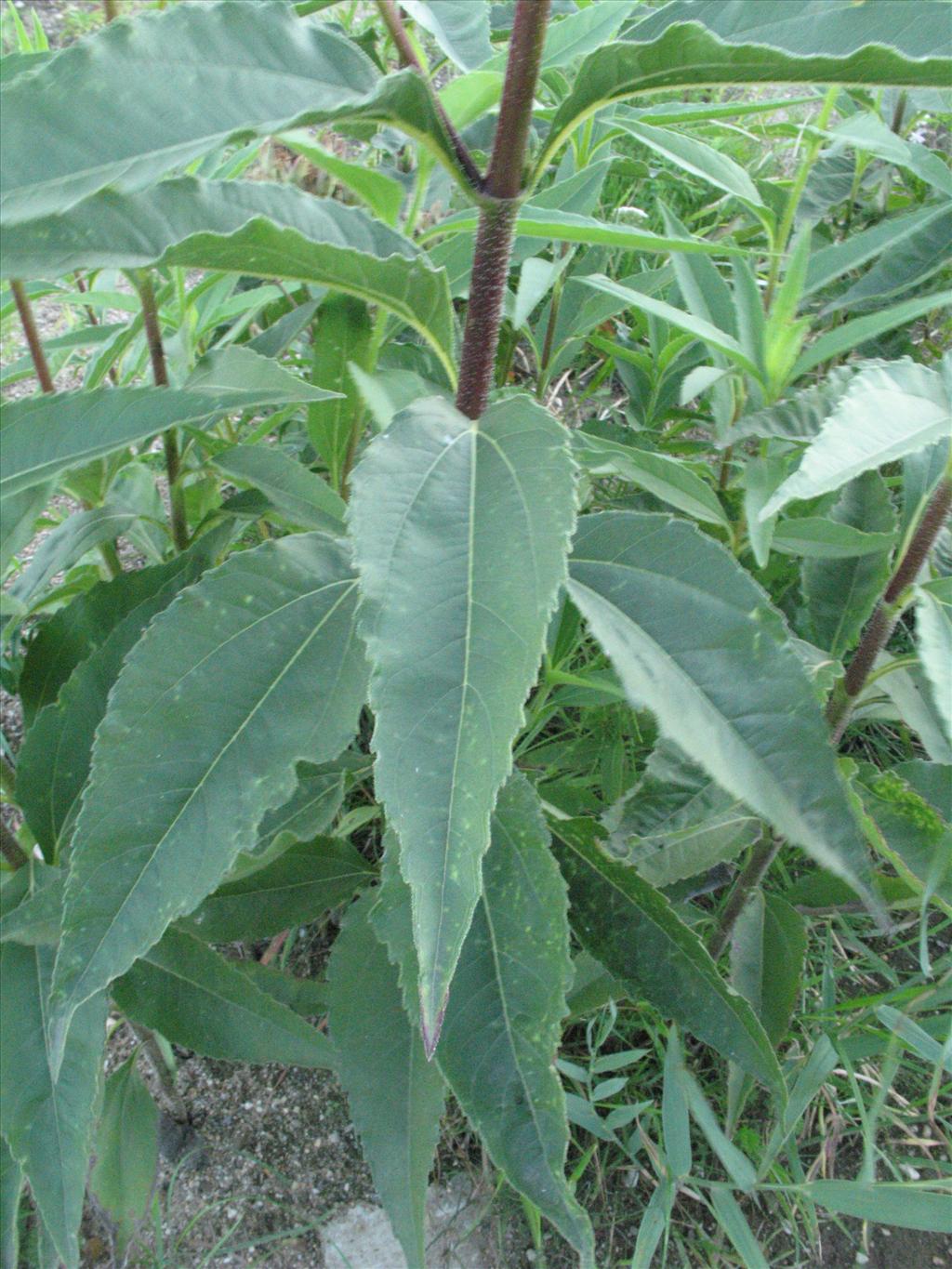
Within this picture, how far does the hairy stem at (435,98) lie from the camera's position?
2.17 ft

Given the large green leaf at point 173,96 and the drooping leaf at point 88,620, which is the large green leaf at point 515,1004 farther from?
the large green leaf at point 173,96

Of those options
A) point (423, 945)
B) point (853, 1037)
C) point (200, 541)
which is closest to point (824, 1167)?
point (853, 1037)

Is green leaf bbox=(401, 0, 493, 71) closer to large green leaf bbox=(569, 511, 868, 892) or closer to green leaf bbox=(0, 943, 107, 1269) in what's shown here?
large green leaf bbox=(569, 511, 868, 892)

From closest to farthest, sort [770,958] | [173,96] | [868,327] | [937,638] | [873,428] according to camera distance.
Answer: [173,96] < [873,428] < [937,638] < [868,327] < [770,958]

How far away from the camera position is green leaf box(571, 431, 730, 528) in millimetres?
962

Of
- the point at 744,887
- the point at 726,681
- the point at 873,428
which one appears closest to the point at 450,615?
the point at 726,681

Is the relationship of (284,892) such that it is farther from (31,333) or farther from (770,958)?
(31,333)

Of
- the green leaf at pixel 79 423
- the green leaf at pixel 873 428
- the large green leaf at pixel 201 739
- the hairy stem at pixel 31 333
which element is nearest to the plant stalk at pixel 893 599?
the green leaf at pixel 873 428

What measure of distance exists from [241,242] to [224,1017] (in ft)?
2.46

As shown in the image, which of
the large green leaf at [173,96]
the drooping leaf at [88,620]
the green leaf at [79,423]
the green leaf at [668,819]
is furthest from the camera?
Result: the drooping leaf at [88,620]

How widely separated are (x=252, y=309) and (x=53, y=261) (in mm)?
787

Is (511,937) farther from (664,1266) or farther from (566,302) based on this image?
(566,302)

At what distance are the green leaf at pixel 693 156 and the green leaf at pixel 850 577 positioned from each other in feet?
1.14

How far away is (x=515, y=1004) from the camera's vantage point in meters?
0.87
